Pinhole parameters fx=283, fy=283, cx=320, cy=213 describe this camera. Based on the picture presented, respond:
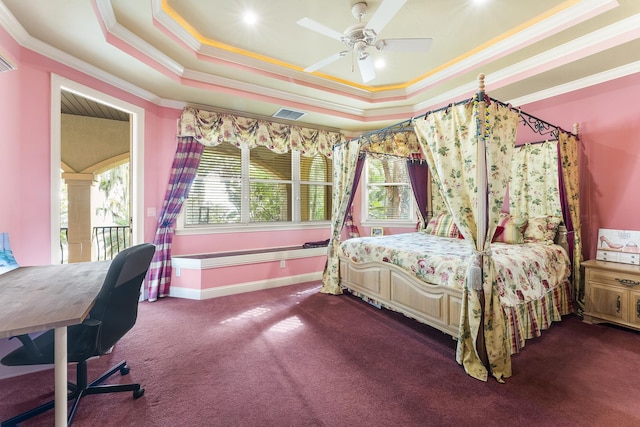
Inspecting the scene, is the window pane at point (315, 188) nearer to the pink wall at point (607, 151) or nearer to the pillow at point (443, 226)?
the pillow at point (443, 226)

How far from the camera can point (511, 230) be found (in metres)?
3.21

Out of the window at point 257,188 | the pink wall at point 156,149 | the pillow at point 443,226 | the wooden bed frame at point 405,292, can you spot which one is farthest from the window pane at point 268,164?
the pillow at point 443,226

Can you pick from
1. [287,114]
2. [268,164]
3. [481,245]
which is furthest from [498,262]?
[268,164]

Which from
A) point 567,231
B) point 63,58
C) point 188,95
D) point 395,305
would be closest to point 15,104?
point 63,58

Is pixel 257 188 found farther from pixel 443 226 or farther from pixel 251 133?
pixel 443 226

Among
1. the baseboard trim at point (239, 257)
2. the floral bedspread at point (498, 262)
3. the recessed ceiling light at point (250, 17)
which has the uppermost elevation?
the recessed ceiling light at point (250, 17)

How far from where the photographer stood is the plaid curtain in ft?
11.9

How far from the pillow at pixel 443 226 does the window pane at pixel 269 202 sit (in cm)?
229

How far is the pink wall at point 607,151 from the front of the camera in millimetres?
2828

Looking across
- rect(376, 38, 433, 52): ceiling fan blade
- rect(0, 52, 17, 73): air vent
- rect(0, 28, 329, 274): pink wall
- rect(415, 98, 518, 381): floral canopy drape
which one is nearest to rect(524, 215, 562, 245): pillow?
rect(415, 98, 518, 381): floral canopy drape

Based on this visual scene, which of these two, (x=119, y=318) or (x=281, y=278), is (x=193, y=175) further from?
(x=119, y=318)

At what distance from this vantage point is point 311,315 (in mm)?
3098

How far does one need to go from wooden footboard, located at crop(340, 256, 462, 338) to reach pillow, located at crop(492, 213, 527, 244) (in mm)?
1359

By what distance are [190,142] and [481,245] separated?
3675 millimetres
